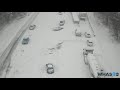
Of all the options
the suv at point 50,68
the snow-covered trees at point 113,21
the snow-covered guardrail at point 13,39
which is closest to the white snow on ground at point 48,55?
the suv at point 50,68

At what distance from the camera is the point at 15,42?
10.0 m

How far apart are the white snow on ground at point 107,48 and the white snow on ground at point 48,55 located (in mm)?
625

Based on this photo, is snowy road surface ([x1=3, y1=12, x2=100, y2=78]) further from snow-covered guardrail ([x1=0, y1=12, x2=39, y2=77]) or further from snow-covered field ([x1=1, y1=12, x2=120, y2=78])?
snow-covered guardrail ([x1=0, y1=12, x2=39, y2=77])

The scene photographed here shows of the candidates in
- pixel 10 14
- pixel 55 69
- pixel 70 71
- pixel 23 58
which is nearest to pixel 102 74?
pixel 70 71

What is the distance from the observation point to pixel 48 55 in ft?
29.5

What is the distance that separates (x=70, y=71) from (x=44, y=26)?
3.86 meters

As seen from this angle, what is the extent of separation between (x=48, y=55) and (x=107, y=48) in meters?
1.95

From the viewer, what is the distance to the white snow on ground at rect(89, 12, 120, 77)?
8219 mm

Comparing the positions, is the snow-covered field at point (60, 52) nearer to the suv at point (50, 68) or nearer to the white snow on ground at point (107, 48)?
the white snow on ground at point (107, 48)

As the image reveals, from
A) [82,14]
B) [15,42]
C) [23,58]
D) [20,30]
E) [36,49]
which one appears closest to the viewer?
[23,58]

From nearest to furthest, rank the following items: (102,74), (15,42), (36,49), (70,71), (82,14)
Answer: (102,74), (70,71), (36,49), (15,42), (82,14)

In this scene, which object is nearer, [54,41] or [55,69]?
[55,69]

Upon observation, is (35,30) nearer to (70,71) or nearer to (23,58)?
(23,58)

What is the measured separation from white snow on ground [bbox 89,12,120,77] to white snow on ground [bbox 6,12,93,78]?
0.62 meters
